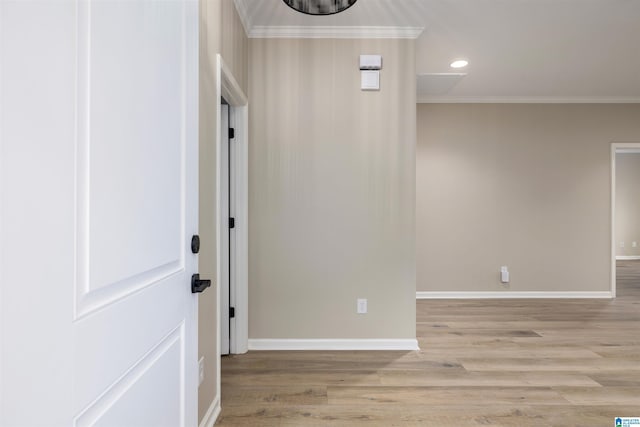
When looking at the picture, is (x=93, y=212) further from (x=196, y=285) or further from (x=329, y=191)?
(x=329, y=191)

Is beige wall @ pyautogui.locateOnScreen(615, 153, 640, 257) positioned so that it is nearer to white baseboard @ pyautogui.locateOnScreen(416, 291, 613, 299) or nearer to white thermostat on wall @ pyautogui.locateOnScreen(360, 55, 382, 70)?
white baseboard @ pyautogui.locateOnScreen(416, 291, 613, 299)

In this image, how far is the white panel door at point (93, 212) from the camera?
0.49m

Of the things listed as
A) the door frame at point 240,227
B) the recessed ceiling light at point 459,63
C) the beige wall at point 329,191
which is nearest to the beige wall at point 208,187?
the door frame at point 240,227

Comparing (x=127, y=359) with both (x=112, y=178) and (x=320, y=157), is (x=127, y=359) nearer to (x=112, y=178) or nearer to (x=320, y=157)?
(x=112, y=178)

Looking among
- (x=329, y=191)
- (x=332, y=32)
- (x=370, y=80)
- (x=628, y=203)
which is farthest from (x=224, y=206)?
(x=628, y=203)

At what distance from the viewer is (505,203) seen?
4.83 meters

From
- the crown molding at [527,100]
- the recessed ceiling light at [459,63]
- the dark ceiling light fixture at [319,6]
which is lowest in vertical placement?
the dark ceiling light fixture at [319,6]

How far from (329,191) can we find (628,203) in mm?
9310

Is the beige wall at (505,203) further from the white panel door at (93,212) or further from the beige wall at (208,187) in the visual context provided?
the white panel door at (93,212)

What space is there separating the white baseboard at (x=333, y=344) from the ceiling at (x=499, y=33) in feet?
8.12

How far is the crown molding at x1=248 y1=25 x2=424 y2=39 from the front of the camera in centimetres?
294

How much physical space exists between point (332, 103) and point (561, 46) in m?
2.19

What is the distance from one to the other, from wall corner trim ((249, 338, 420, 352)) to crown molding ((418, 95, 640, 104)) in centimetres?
316

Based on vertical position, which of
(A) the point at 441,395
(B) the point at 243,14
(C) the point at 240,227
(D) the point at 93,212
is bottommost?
(A) the point at 441,395
